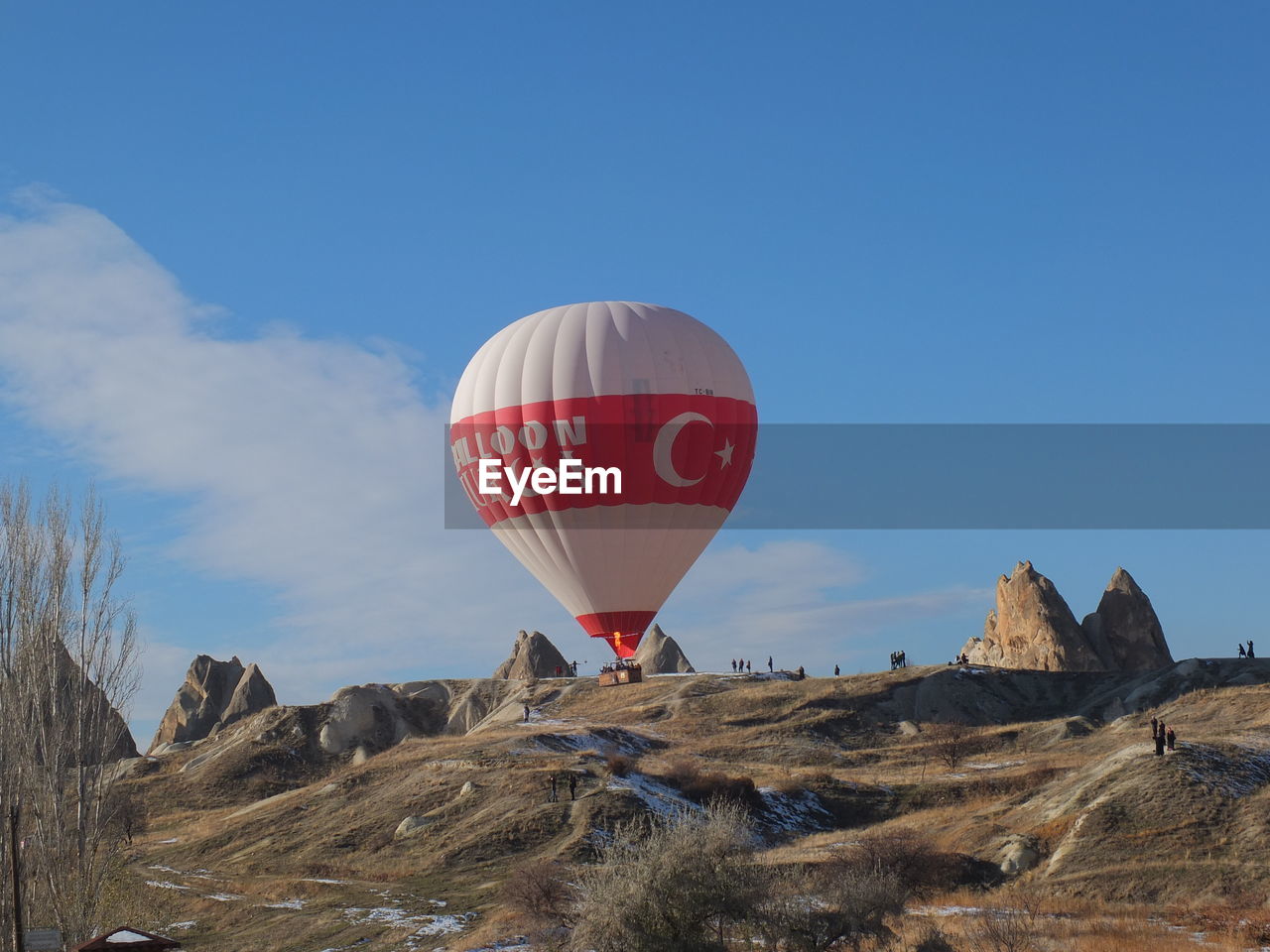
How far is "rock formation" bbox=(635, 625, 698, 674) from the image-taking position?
120 m

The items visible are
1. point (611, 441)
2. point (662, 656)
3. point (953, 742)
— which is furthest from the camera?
point (662, 656)

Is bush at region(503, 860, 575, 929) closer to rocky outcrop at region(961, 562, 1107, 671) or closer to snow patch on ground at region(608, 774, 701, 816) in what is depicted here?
snow patch on ground at region(608, 774, 701, 816)

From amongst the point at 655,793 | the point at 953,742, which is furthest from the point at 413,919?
the point at 953,742

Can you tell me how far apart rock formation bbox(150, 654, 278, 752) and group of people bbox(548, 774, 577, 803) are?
61.7 metres

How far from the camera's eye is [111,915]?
36.9 metres

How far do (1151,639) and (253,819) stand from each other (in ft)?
241

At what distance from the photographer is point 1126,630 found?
10250cm

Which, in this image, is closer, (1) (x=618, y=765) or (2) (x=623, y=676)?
(2) (x=623, y=676)

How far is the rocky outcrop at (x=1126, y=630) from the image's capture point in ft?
333

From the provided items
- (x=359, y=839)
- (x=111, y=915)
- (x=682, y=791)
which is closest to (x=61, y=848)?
(x=111, y=915)

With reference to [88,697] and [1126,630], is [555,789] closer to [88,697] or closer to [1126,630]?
[88,697]

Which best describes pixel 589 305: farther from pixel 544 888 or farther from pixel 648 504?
pixel 544 888

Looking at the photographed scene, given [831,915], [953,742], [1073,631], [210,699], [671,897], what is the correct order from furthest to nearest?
[210,699], [1073,631], [953,742], [831,915], [671,897]
